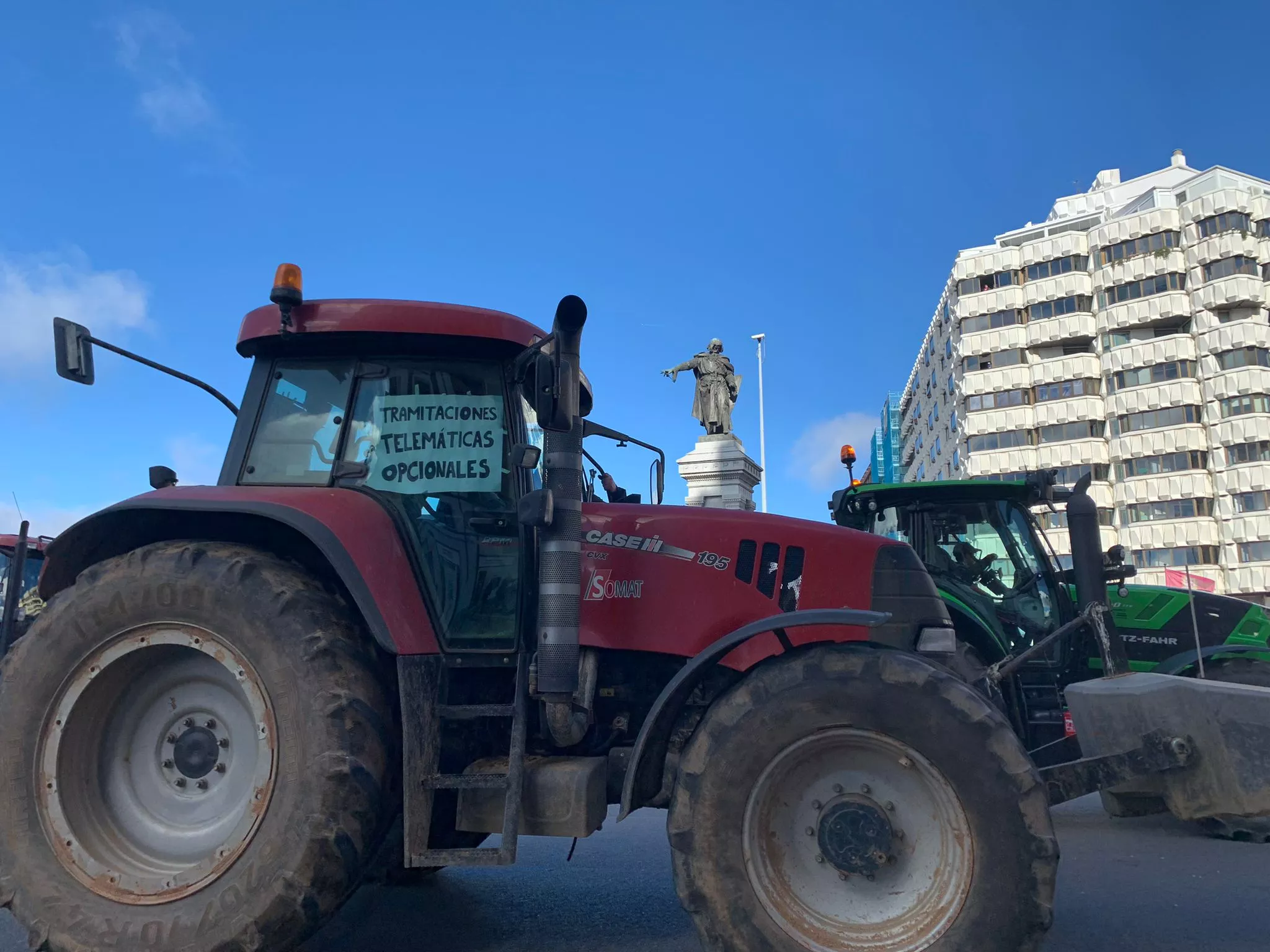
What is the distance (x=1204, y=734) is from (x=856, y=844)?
1.18m

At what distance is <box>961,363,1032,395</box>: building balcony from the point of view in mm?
51156

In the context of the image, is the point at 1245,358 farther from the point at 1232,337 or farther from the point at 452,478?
the point at 452,478

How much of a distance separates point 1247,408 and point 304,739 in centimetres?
5266

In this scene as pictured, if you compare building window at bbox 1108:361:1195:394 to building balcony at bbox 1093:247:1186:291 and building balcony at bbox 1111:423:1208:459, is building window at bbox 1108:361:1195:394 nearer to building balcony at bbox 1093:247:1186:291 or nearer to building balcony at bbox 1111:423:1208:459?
building balcony at bbox 1111:423:1208:459

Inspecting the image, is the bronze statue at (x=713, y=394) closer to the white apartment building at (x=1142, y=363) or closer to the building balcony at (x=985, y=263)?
the white apartment building at (x=1142, y=363)

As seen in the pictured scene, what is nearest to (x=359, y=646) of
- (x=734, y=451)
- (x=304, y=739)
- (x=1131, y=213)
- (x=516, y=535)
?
(x=304, y=739)

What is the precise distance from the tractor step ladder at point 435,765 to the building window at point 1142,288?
54710 millimetres

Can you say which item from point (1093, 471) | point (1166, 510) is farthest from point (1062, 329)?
point (1166, 510)

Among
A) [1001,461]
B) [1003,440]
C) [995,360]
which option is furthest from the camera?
[995,360]

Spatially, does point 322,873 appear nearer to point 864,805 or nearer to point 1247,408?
point 864,805

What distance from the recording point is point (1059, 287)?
5097 centimetres

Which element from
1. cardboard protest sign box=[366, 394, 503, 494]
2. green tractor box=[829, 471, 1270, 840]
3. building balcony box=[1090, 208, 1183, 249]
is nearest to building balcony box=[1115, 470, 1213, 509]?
building balcony box=[1090, 208, 1183, 249]

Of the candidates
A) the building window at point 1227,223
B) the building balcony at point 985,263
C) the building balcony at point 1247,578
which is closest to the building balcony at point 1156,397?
the building window at point 1227,223

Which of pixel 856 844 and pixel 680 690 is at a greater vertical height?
pixel 680 690
